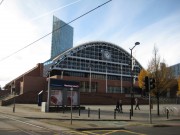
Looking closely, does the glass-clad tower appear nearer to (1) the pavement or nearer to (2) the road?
(1) the pavement

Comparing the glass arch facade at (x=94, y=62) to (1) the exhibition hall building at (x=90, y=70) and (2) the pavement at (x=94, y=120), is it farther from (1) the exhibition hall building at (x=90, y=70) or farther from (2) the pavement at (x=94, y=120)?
(2) the pavement at (x=94, y=120)

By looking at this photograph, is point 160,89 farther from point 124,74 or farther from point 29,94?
point 124,74

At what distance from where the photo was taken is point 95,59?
343 feet

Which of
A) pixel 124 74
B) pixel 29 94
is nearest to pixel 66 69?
pixel 124 74

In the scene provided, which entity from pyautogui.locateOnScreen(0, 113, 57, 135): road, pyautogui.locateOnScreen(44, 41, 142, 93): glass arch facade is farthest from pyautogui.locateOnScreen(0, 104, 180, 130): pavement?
pyautogui.locateOnScreen(44, 41, 142, 93): glass arch facade

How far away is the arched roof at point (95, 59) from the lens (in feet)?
321

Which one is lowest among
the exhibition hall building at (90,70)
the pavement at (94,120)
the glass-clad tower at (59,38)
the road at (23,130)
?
the pavement at (94,120)

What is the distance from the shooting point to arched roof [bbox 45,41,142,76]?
97.8 m

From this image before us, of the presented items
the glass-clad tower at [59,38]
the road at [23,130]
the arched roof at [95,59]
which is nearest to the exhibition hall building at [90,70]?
the arched roof at [95,59]

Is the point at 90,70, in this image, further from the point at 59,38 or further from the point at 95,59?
the point at 59,38

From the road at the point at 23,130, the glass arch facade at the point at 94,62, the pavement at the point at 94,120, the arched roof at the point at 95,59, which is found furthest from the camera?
the arched roof at the point at 95,59

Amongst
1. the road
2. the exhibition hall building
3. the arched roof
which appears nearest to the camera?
the road

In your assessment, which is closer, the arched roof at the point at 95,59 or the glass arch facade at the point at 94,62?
the glass arch facade at the point at 94,62

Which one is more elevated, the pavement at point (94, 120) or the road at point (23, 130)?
the road at point (23, 130)
